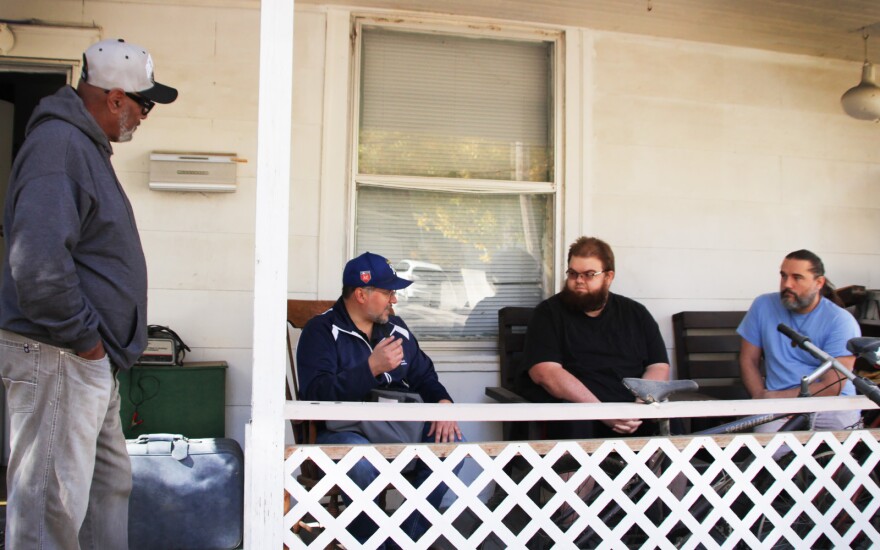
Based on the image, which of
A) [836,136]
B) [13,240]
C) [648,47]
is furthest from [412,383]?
[836,136]

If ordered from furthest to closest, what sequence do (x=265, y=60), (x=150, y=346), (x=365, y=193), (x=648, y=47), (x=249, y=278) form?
1. (x=648, y=47)
2. (x=365, y=193)
3. (x=249, y=278)
4. (x=150, y=346)
5. (x=265, y=60)

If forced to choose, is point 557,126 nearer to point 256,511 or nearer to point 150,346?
point 150,346

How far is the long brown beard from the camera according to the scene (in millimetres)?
3061

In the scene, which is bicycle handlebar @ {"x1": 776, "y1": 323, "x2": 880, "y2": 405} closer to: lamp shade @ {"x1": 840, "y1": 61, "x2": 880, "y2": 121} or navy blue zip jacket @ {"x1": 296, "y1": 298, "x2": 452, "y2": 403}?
navy blue zip jacket @ {"x1": 296, "y1": 298, "x2": 452, "y2": 403}

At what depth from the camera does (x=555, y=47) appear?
3.71m

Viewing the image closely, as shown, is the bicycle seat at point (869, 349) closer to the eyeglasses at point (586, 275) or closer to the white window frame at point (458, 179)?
the eyeglasses at point (586, 275)

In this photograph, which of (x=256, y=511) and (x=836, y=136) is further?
(x=836, y=136)

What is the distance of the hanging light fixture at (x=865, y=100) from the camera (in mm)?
→ 3549

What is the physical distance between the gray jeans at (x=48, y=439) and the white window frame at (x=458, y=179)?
1.74 meters

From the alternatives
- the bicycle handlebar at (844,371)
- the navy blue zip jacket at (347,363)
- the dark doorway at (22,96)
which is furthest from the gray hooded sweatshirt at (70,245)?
the dark doorway at (22,96)

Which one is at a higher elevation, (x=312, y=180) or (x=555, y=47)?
(x=555, y=47)

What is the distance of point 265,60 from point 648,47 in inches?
99.2

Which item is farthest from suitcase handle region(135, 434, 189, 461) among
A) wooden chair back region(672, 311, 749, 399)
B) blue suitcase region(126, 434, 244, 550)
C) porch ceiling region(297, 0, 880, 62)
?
wooden chair back region(672, 311, 749, 399)

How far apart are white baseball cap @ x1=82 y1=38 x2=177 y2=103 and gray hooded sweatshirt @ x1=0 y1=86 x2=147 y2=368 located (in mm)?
96
